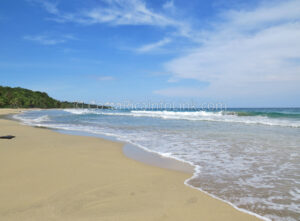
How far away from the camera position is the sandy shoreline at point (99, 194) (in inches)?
111

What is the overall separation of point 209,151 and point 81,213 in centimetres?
517

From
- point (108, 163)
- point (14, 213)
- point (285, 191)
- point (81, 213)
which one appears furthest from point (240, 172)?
point (14, 213)

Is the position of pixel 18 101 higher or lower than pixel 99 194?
higher

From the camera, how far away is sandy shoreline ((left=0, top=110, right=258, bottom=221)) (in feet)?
9.23

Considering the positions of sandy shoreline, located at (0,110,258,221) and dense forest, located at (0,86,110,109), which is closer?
sandy shoreline, located at (0,110,258,221)

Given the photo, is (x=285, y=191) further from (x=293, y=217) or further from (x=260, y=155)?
(x=260, y=155)

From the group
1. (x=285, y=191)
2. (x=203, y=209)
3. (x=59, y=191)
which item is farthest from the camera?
(x=285, y=191)

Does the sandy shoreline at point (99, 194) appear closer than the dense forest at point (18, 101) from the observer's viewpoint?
Yes

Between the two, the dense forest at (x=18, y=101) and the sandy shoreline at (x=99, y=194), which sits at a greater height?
the dense forest at (x=18, y=101)

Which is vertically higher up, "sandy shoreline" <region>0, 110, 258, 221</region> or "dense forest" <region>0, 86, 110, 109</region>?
"dense forest" <region>0, 86, 110, 109</region>

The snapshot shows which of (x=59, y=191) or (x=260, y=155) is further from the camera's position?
(x=260, y=155)

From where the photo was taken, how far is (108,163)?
5523mm

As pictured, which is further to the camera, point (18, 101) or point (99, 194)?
point (18, 101)

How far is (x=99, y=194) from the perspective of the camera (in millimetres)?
3439
